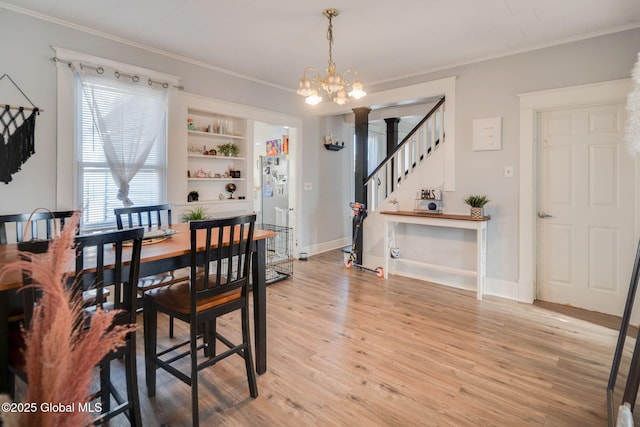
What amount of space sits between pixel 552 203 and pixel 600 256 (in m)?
0.66

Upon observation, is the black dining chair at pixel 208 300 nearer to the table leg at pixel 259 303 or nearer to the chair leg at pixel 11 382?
the table leg at pixel 259 303

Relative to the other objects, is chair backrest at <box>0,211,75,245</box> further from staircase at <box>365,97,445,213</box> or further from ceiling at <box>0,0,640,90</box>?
staircase at <box>365,97,445,213</box>

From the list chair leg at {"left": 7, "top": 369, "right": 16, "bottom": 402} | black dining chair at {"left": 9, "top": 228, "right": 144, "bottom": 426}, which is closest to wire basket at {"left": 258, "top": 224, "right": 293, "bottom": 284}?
black dining chair at {"left": 9, "top": 228, "right": 144, "bottom": 426}

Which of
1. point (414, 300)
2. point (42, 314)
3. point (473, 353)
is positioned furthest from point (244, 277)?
point (414, 300)

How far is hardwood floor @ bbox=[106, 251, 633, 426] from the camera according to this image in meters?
1.82

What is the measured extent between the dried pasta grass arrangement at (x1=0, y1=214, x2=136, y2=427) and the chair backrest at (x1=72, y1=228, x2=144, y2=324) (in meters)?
0.82

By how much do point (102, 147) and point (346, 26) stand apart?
8.46ft

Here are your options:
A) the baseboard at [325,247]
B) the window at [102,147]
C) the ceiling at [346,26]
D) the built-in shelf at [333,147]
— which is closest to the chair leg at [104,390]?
the window at [102,147]

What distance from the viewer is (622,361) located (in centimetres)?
189

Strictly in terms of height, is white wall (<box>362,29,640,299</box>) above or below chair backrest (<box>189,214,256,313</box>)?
above

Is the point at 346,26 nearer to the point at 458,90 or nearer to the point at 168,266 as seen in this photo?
the point at 458,90

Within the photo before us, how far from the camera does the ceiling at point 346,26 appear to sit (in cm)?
264

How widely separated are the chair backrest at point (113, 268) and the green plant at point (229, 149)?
112 inches

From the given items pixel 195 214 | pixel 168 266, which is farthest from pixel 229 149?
pixel 168 266
